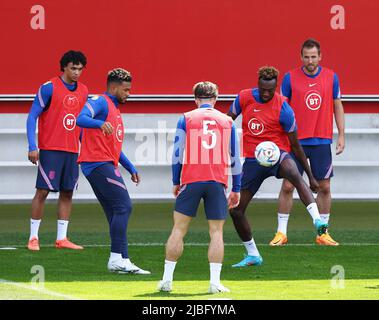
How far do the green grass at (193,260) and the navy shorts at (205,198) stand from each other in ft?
1.98

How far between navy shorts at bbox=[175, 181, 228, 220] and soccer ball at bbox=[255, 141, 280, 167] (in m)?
2.10

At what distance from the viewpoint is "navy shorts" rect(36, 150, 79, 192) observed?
13.6 metres

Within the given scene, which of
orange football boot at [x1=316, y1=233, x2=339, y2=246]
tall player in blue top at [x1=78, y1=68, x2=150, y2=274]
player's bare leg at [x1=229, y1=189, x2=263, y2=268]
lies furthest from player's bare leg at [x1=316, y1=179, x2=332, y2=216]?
tall player in blue top at [x1=78, y1=68, x2=150, y2=274]

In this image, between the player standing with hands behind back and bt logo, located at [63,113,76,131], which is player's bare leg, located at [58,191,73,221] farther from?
bt logo, located at [63,113,76,131]

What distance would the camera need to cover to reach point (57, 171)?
13.7 meters

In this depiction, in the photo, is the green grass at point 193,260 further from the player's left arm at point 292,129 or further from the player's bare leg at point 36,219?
the player's left arm at point 292,129

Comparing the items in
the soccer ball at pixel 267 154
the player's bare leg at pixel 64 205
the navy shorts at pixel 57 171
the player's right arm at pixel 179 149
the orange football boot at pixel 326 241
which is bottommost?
the orange football boot at pixel 326 241

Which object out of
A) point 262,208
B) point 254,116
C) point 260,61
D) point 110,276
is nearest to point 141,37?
point 260,61

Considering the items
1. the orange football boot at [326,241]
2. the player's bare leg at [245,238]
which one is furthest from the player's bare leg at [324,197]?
the player's bare leg at [245,238]

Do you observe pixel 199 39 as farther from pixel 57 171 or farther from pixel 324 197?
pixel 57 171

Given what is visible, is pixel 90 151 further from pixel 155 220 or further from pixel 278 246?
pixel 155 220

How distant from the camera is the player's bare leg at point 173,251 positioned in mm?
10242

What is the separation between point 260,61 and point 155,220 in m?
3.20

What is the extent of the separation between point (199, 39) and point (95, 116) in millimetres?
6961
